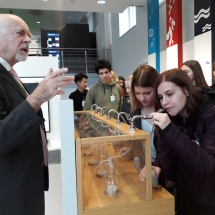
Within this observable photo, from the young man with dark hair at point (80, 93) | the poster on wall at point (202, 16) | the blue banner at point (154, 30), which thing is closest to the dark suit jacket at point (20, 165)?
the young man with dark hair at point (80, 93)

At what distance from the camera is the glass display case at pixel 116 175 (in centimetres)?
81

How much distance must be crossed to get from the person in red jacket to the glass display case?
Result: 0.26 ft

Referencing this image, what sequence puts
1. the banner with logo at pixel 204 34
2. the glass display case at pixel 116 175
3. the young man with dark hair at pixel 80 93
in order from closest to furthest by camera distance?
the glass display case at pixel 116 175 < the banner with logo at pixel 204 34 < the young man with dark hair at pixel 80 93

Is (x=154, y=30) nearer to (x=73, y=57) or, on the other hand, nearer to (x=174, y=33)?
(x=174, y=33)

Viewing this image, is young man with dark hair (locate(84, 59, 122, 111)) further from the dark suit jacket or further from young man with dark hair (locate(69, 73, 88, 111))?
the dark suit jacket

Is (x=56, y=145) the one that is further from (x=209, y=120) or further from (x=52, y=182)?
(x=209, y=120)

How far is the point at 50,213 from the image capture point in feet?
6.26

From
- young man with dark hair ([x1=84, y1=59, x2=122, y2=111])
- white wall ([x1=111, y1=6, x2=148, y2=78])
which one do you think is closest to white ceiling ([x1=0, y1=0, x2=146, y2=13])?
white wall ([x1=111, y1=6, x2=148, y2=78])

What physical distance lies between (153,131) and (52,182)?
1.10m

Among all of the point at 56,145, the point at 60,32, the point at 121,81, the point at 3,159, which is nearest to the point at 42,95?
the point at 3,159

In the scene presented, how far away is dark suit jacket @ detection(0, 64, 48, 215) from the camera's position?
0.88 m

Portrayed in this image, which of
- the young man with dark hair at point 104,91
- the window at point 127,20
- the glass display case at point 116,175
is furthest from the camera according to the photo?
the window at point 127,20

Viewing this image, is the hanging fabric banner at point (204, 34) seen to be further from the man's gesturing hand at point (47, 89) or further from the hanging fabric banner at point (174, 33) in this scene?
the man's gesturing hand at point (47, 89)

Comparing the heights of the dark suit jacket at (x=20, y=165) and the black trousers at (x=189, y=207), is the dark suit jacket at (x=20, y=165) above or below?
above
